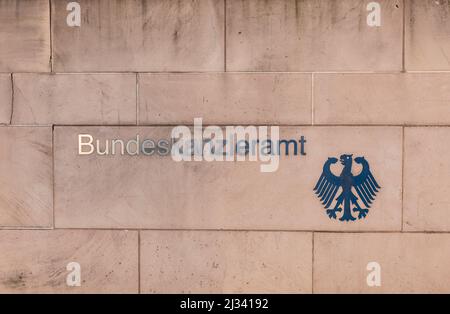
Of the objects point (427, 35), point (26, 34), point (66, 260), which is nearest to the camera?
point (427, 35)

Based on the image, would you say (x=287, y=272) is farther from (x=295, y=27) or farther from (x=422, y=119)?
(x=295, y=27)

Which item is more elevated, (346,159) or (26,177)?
(346,159)

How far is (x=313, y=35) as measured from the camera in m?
5.60

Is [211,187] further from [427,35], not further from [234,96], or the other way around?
[427,35]

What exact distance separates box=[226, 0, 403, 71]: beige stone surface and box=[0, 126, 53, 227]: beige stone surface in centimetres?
293

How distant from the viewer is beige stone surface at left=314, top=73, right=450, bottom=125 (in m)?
5.59

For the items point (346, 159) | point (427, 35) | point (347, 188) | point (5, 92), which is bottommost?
point (347, 188)

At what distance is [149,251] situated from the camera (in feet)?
19.0

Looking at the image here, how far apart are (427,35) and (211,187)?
350cm

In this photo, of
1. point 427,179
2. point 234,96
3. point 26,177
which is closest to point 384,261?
point 427,179

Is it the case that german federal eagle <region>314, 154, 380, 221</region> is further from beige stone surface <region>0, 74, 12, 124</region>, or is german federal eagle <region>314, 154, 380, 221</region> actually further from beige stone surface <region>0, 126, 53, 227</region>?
beige stone surface <region>0, 74, 12, 124</region>

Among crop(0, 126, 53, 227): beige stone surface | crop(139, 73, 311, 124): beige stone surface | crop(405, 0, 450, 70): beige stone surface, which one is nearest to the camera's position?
crop(405, 0, 450, 70): beige stone surface

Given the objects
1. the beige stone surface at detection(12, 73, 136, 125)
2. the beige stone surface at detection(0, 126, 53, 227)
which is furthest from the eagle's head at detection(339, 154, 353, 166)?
the beige stone surface at detection(0, 126, 53, 227)

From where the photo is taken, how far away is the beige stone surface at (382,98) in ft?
18.4
